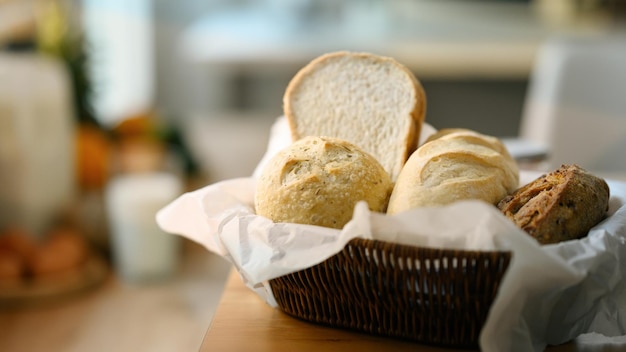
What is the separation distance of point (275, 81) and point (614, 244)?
240 centimetres

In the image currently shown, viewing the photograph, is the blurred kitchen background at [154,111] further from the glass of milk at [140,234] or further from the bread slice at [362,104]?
the bread slice at [362,104]

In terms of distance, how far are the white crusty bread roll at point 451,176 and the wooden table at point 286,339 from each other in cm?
11

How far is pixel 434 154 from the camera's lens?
675mm

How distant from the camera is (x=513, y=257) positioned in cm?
56

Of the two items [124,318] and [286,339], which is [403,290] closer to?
[286,339]

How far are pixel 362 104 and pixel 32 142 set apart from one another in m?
1.08

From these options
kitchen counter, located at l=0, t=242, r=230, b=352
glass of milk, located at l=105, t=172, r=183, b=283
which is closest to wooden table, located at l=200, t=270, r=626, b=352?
kitchen counter, located at l=0, t=242, r=230, b=352

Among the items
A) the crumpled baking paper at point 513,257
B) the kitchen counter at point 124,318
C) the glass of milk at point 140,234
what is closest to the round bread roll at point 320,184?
the crumpled baking paper at point 513,257

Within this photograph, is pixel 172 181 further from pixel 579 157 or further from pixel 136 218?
pixel 579 157

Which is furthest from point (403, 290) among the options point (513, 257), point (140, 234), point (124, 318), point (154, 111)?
point (154, 111)

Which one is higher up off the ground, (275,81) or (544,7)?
(544,7)

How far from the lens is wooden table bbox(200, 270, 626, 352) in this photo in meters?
0.64

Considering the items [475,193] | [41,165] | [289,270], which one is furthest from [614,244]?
[41,165]

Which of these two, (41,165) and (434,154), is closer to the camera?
(434,154)
